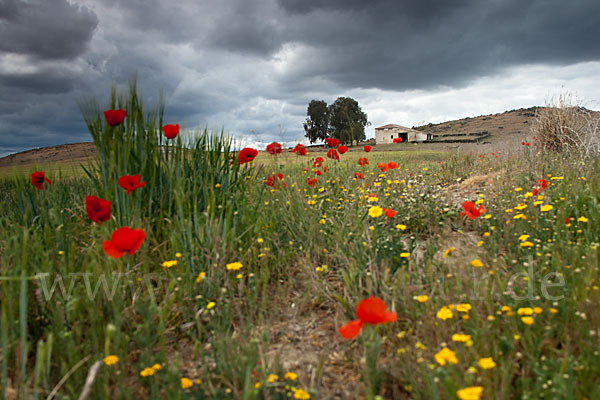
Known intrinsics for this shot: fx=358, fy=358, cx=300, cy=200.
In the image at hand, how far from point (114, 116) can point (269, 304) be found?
6.28 ft

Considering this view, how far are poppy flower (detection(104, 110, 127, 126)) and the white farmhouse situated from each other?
196 feet

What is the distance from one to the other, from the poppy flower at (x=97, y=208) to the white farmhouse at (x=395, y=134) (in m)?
60.4

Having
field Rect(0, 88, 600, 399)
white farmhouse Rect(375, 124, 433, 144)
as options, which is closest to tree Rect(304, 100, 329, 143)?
white farmhouse Rect(375, 124, 433, 144)

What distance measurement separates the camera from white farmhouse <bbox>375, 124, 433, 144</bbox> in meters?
60.1

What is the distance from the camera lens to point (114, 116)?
2844 mm

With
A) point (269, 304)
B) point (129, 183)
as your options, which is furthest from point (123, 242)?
point (269, 304)

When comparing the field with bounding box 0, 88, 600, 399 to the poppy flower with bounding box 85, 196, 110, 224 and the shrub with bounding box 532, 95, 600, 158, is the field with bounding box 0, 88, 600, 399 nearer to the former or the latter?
the poppy flower with bounding box 85, 196, 110, 224

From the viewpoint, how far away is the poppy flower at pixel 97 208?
7.32ft

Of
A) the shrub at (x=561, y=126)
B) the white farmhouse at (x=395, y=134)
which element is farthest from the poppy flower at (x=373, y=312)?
the white farmhouse at (x=395, y=134)

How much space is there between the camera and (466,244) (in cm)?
332

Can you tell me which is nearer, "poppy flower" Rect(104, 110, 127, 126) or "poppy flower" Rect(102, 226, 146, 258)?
"poppy flower" Rect(102, 226, 146, 258)

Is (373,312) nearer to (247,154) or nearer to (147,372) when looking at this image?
(147,372)

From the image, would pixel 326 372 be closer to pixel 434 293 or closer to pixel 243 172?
pixel 434 293

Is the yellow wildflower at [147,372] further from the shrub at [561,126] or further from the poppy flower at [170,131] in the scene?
the shrub at [561,126]
